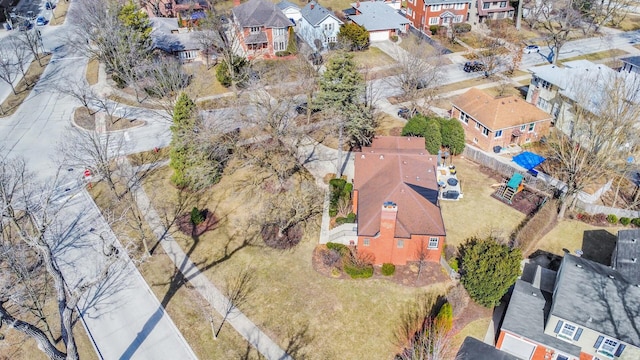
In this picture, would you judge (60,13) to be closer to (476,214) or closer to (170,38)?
(170,38)

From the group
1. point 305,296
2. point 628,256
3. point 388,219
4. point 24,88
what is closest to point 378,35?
point 388,219

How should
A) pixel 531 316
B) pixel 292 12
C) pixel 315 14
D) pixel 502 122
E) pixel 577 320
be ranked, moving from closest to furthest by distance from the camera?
pixel 577 320
pixel 531 316
pixel 502 122
pixel 315 14
pixel 292 12

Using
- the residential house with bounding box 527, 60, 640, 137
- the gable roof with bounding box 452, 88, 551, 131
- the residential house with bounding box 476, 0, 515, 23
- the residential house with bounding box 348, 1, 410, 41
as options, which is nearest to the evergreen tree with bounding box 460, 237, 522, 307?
the residential house with bounding box 527, 60, 640, 137

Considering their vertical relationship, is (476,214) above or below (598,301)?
below

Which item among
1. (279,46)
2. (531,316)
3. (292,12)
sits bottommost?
(531,316)

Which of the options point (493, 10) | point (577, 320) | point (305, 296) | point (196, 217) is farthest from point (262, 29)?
point (577, 320)

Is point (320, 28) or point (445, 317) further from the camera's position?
point (320, 28)

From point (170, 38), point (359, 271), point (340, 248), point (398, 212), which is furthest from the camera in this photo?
point (170, 38)
